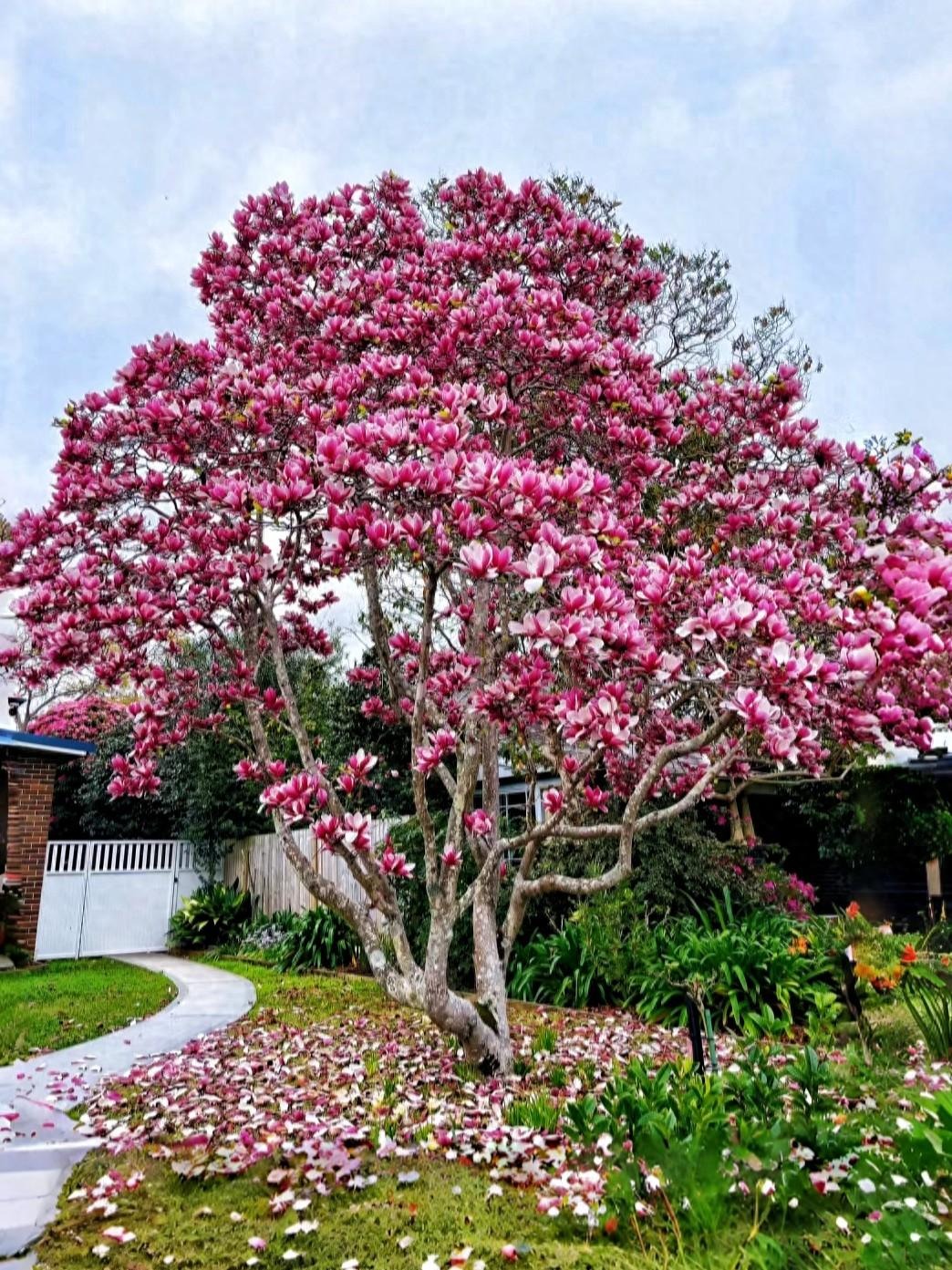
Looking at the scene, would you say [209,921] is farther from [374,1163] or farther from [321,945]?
[374,1163]

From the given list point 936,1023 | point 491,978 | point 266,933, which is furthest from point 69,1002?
point 936,1023

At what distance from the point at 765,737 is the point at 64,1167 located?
10.3 feet

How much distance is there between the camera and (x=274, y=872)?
11617 millimetres

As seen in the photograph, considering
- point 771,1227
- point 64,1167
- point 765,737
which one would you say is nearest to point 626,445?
point 765,737

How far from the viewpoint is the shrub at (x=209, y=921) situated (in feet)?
38.2

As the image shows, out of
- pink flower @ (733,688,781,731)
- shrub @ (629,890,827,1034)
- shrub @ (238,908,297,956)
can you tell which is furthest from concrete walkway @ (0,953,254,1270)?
shrub @ (629,890,827,1034)

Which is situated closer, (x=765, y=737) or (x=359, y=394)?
(x=765, y=737)

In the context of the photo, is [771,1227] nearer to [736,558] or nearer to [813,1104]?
[813,1104]

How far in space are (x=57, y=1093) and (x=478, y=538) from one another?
11.8 feet

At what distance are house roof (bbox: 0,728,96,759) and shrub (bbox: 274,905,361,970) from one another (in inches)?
156

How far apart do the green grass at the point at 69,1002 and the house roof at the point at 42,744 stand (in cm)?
262

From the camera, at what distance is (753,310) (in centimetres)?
958

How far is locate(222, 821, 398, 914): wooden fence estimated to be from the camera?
10227 millimetres

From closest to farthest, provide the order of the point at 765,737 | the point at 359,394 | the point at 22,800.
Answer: the point at 765,737 < the point at 359,394 < the point at 22,800
